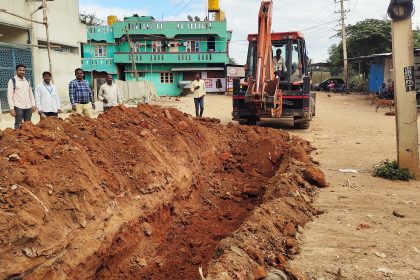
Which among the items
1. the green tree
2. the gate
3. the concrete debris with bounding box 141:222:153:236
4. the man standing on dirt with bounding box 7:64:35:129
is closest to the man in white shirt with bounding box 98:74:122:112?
the man standing on dirt with bounding box 7:64:35:129

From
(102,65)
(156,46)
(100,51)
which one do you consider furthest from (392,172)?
(100,51)

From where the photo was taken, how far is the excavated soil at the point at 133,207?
11.5 feet

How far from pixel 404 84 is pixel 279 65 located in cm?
607

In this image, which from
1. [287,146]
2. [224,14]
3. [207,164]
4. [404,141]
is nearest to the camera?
[404,141]

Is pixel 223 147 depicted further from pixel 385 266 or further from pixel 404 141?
pixel 385 266

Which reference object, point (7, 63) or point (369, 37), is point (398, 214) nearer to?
point (7, 63)

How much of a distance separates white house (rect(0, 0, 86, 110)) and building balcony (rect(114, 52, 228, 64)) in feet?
47.5

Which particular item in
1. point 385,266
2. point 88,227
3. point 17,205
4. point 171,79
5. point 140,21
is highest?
point 140,21

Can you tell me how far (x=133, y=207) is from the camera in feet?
15.6

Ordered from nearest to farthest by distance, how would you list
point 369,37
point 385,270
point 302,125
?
point 385,270
point 302,125
point 369,37

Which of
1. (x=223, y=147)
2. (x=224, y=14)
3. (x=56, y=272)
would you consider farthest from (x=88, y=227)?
(x=224, y=14)

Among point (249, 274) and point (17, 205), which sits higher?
point (17, 205)

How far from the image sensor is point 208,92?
37969 mm

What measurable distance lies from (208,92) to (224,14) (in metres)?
7.78
